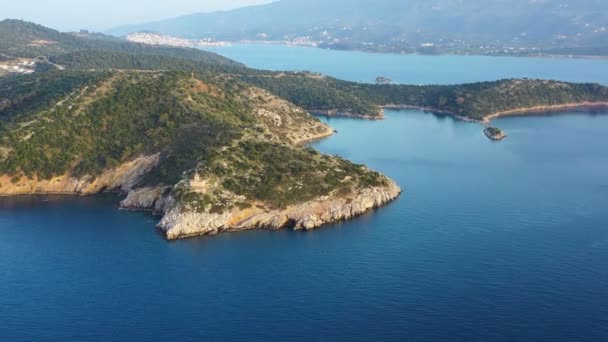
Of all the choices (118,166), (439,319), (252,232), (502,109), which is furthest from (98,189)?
(502,109)

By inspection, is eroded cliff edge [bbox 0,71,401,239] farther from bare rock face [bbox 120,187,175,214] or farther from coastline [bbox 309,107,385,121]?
coastline [bbox 309,107,385,121]

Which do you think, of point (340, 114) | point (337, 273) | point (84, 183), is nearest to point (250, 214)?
point (337, 273)

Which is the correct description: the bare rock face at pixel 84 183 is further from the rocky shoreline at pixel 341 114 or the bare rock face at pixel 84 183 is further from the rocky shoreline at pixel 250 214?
the rocky shoreline at pixel 341 114

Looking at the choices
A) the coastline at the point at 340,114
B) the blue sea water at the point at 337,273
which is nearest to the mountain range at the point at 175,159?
the blue sea water at the point at 337,273

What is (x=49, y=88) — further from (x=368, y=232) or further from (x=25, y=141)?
(x=368, y=232)

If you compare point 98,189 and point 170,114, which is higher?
point 170,114
